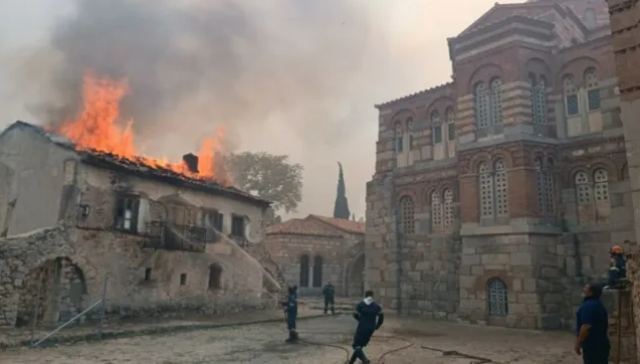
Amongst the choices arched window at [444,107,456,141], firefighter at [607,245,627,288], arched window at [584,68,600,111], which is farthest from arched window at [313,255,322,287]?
firefighter at [607,245,627,288]

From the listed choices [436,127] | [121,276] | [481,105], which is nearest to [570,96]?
[481,105]

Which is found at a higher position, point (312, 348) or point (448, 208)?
point (448, 208)

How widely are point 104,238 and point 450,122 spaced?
16.2 meters

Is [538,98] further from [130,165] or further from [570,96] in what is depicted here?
[130,165]

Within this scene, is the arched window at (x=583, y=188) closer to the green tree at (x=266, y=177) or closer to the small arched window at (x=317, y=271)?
the small arched window at (x=317, y=271)

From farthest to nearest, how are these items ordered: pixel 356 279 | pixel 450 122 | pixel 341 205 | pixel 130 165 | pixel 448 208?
1. pixel 341 205
2. pixel 356 279
3. pixel 450 122
4. pixel 448 208
5. pixel 130 165

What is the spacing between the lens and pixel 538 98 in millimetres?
20234

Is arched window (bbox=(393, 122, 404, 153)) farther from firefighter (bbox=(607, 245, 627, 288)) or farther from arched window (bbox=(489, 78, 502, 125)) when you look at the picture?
firefighter (bbox=(607, 245, 627, 288))

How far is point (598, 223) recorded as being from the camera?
18.5 meters

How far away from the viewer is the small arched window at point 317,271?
3866 centimetres

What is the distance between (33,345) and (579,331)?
1279 cm

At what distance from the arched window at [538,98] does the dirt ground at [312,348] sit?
→ 8738 millimetres

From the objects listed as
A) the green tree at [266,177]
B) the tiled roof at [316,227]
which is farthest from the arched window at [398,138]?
the green tree at [266,177]

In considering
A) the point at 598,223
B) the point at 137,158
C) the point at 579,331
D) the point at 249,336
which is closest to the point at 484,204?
the point at 598,223
